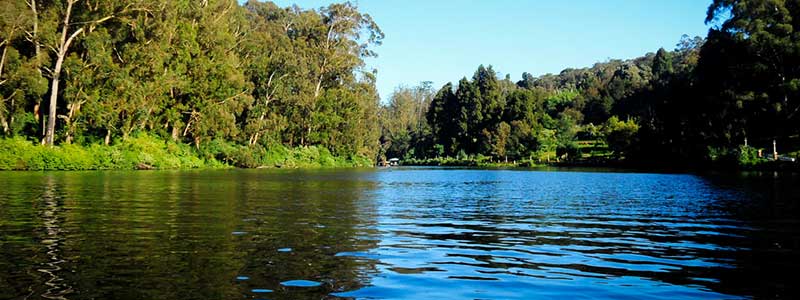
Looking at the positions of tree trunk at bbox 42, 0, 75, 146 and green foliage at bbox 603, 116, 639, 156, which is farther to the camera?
green foliage at bbox 603, 116, 639, 156

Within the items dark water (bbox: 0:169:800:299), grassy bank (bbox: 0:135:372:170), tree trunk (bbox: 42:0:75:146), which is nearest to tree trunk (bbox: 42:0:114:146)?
tree trunk (bbox: 42:0:75:146)

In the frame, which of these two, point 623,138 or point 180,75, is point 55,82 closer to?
point 180,75

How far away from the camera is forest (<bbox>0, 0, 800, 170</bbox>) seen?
52.0m

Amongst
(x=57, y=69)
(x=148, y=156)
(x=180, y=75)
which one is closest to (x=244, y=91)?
(x=180, y=75)

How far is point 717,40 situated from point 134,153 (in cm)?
5252

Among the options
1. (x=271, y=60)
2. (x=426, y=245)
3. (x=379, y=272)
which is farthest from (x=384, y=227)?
(x=271, y=60)

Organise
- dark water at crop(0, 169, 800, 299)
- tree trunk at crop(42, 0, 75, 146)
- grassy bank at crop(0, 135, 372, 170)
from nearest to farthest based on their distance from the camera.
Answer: dark water at crop(0, 169, 800, 299) → grassy bank at crop(0, 135, 372, 170) → tree trunk at crop(42, 0, 75, 146)

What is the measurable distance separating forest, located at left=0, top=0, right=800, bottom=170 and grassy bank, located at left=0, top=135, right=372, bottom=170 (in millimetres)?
144

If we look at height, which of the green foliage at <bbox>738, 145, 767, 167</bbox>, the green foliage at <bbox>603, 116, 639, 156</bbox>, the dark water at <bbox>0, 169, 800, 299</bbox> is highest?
the green foliage at <bbox>603, 116, 639, 156</bbox>

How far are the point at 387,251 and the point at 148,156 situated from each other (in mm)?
52340

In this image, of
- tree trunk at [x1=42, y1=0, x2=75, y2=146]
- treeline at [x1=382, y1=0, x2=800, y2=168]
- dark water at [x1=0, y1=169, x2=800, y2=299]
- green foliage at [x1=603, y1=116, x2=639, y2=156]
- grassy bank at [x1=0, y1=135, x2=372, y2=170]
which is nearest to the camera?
dark water at [x1=0, y1=169, x2=800, y2=299]

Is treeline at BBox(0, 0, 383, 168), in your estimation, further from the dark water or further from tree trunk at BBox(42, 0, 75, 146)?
the dark water

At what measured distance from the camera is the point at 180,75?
63.3 meters

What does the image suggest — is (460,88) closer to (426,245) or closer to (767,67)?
(767,67)
